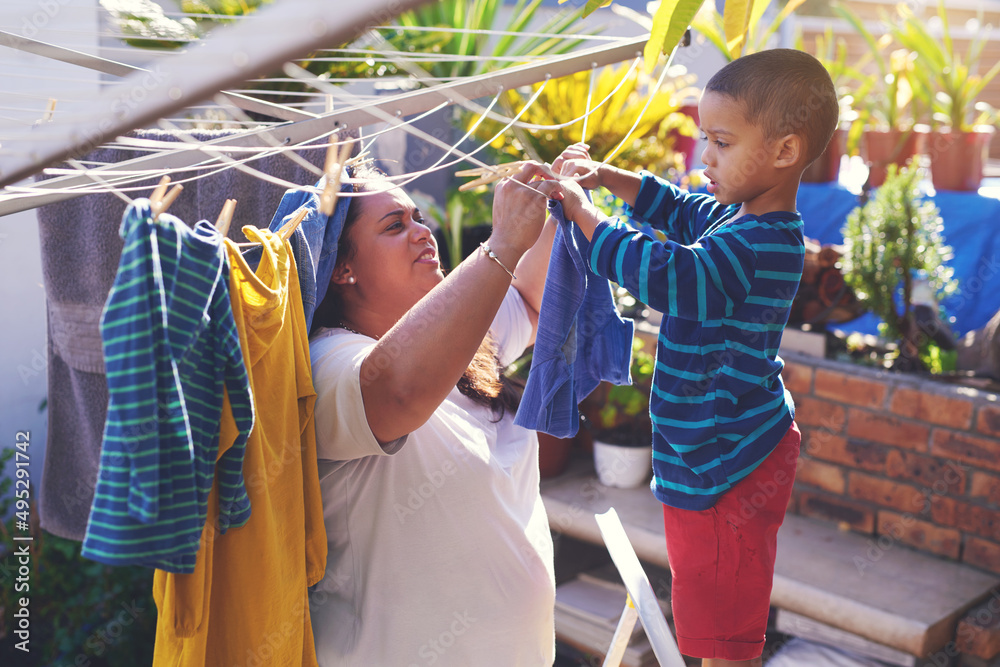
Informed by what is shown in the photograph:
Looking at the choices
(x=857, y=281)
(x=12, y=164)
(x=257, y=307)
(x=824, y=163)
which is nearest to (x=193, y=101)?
(x=12, y=164)

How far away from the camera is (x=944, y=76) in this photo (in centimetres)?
288

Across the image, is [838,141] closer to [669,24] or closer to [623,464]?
[623,464]

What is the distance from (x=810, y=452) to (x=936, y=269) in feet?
2.24

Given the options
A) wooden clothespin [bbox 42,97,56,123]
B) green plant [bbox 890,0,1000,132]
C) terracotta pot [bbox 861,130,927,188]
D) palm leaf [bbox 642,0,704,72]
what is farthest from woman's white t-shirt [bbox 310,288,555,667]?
green plant [bbox 890,0,1000,132]

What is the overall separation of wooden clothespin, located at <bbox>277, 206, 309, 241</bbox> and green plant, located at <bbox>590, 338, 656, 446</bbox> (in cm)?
179

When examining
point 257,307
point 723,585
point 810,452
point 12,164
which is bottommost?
point 810,452

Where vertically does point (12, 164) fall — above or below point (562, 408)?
above

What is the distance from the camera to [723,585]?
1.24 meters

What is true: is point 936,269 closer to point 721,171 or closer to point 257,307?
point 721,171

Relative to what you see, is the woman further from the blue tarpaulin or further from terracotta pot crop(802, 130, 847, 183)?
terracotta pot crop(802, 130, 847, 183)

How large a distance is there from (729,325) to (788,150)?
0.84 ft

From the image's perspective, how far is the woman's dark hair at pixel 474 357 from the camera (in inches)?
55.2

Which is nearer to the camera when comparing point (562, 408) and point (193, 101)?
point (193, 101)

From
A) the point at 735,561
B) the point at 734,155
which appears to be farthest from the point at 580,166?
the point at 735,561
